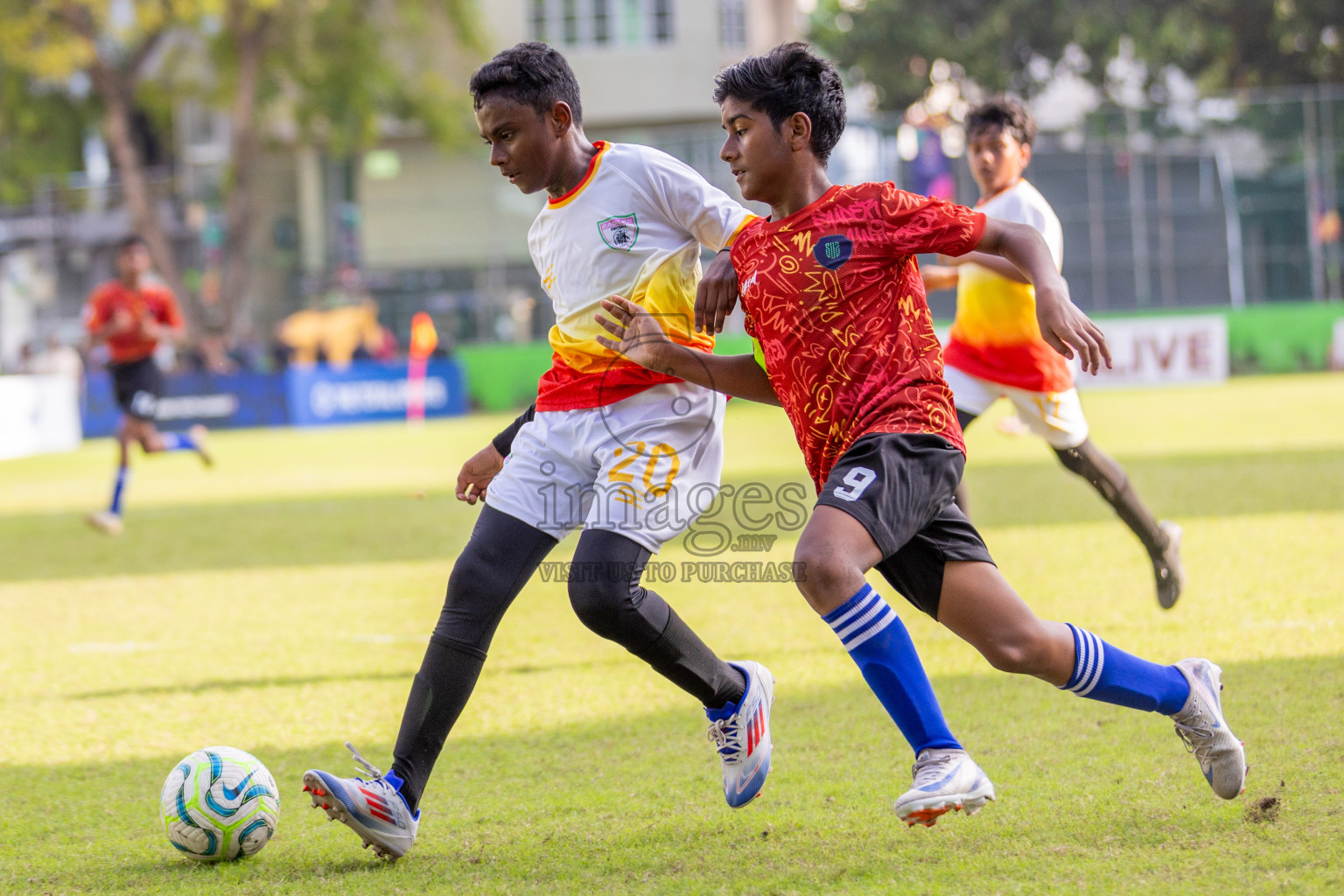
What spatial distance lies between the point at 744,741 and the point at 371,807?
0.99 meters

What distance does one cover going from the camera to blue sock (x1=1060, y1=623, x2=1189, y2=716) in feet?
10.1

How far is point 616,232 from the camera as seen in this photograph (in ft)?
11.6

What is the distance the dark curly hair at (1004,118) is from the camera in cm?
586

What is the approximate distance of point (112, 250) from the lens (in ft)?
131

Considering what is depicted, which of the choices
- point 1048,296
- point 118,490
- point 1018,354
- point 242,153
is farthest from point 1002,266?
point 242,153

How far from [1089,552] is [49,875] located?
576cm

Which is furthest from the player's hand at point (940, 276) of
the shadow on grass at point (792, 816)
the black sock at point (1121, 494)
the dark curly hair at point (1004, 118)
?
the shadow on grass at point (792, 816)

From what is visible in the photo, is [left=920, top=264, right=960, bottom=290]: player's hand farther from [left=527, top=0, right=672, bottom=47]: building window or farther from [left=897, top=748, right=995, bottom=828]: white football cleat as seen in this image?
[left=527, top=0, right=672, bottom=47]: building window

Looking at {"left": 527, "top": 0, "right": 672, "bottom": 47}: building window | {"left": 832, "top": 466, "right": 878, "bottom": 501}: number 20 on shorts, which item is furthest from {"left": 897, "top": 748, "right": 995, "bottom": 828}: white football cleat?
{"left": 527, "top": 0, "right": 672, "bottom": 47}: building window

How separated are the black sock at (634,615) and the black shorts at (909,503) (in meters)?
0.57

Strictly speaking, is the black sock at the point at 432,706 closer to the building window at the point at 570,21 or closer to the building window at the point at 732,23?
the building window at the point at 732,23

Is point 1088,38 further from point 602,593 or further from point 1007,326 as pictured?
point 602,593

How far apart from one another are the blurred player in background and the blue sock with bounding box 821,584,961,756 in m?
9.23

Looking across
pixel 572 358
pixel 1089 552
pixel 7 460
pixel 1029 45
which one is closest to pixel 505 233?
pixel 7 460
